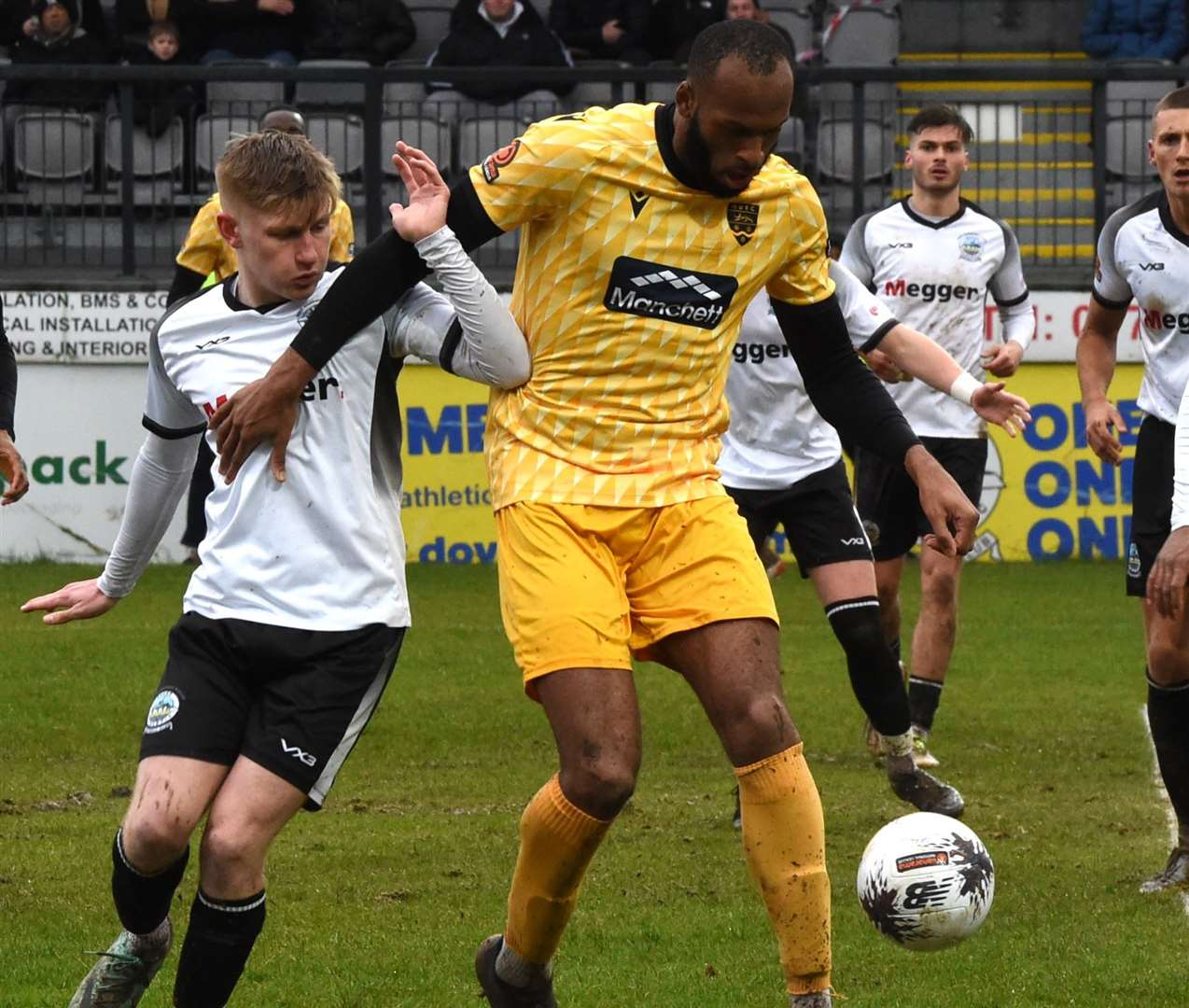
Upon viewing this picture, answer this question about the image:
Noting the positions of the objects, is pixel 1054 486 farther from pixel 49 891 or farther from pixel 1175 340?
pixel 49 891

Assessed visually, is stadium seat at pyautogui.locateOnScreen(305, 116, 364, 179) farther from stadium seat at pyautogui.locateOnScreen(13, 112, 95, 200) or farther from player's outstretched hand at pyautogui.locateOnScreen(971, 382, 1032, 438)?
player's outstretched hand at pyautogui.locateOnScreen(971, 382, 1032, 438)

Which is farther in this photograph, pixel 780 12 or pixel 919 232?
pixel 780 12

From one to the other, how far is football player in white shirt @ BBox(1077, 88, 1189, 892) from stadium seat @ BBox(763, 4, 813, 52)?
34.9 feet

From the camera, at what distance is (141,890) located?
464cm

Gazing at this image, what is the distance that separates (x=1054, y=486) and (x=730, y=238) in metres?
10.8

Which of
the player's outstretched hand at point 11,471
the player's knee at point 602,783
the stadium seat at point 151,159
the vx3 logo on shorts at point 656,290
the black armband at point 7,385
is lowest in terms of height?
the player's knee at point 602,783

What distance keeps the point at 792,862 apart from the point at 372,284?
1.59 metres

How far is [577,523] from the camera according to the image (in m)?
4.89

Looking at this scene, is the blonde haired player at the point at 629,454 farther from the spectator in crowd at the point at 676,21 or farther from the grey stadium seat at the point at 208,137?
the spectator in crowd at the point at 676,21

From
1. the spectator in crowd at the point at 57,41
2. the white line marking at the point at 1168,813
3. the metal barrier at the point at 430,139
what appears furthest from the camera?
the spectator in crowd at the point at 57,41

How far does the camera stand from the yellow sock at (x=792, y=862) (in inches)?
186

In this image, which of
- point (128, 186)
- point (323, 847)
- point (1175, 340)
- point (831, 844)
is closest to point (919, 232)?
point (1175, 340)

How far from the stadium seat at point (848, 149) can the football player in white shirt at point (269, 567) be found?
443 inches

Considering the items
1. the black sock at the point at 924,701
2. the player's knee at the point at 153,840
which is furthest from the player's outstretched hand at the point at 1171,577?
the black sock at the point at 924,701
